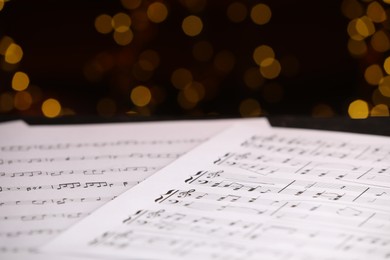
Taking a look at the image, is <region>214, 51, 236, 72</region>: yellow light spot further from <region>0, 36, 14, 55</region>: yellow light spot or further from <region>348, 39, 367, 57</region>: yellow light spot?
<region>0, 36, 14, 55</region>: yellow light spot

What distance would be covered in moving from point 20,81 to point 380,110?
3.37 feet

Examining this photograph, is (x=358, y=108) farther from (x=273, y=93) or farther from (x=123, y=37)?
(x=123, y=37)

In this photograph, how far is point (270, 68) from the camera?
1916mm

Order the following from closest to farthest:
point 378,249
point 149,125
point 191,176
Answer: point 378,249 → point 191,176 → point 149,125

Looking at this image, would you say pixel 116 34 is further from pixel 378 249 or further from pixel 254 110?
pixel 378 249

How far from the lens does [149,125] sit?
84cm

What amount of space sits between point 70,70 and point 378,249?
160 cm

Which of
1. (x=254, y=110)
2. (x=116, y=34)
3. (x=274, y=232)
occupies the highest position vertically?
(x=116, y=34)

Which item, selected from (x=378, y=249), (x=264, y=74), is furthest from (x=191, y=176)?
(x=264, y=74)

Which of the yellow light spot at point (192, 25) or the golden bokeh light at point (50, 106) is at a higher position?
the yellow light spot at point (192, 25)

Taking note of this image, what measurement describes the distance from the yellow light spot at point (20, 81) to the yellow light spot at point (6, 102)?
1.2 inches

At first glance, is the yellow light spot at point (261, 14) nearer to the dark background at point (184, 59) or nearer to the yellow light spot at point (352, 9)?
the dark background at point (184, 59)

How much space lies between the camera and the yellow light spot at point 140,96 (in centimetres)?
192

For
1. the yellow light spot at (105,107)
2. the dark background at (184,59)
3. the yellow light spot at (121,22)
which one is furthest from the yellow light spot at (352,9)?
the yellow light spot at (105,107)
